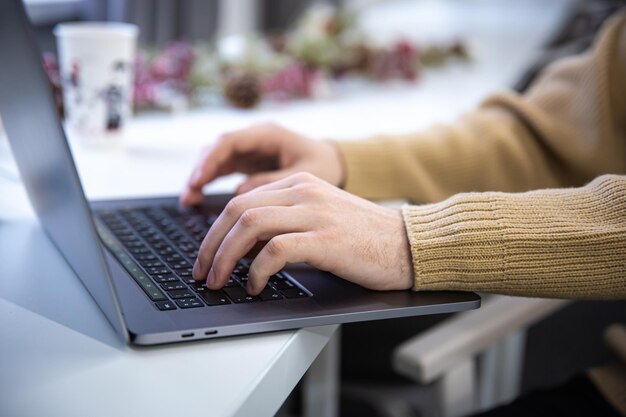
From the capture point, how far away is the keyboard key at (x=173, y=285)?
58 cm

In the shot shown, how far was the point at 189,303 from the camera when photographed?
0.55m

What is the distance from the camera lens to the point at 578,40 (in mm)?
1597

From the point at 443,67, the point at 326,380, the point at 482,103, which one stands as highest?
the point at 482,103

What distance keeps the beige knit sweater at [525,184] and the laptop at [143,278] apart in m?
0.05

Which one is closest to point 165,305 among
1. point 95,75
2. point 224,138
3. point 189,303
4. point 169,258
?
point 189,303

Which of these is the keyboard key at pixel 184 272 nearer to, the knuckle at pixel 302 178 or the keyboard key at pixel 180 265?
the keyboard key at pixel 180 265

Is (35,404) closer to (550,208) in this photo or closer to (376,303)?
(376,303)

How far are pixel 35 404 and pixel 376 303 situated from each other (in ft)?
0.81

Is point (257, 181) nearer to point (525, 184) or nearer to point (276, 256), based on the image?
point (276, 256)

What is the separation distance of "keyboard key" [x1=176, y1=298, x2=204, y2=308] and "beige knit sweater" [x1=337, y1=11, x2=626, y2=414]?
17cm

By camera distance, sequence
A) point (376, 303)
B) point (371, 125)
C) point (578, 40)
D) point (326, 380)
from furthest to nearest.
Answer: point (578, 40) → point (371, 125) → point (326, 380) → point (376, 303)

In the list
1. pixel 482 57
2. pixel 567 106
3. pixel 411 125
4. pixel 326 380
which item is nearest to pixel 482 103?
pixel 567 106

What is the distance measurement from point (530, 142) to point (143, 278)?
27.0 inches

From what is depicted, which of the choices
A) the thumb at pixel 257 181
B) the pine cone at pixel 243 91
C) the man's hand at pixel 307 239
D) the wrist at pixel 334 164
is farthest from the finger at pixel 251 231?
the pine cone at pixel 243 91
